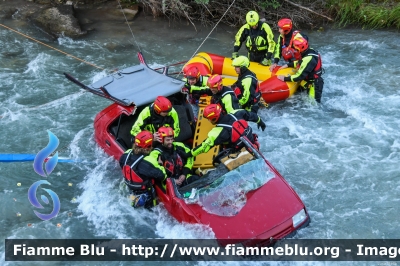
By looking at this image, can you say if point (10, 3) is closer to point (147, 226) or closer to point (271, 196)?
point (147, 226)

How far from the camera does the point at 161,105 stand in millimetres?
7023

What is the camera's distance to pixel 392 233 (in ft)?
22.6

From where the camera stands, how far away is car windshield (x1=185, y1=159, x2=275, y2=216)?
6190 mm

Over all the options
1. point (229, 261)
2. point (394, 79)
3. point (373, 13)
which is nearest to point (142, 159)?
point (229, 261)

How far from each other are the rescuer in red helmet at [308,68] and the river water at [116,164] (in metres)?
0.48

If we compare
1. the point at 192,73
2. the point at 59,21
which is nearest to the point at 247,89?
the point at 192,73

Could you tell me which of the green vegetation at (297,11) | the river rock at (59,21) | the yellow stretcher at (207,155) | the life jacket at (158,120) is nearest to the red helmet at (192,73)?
the yellow stretcher at (207,155)

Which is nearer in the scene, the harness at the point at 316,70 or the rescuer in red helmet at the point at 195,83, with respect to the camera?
the rescuer in red helmet at the point at 195,83

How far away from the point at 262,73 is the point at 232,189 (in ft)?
13.6

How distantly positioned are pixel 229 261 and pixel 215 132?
5.86ft

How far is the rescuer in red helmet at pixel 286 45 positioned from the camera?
32.2 feet

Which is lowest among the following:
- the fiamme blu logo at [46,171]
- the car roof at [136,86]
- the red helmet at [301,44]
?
the fiamme blu logo at [46,171]

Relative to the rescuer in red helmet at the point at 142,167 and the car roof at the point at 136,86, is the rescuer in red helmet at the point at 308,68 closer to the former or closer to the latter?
the car roof at the point at 136,86

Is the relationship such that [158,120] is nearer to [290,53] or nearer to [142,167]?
[142,167]
